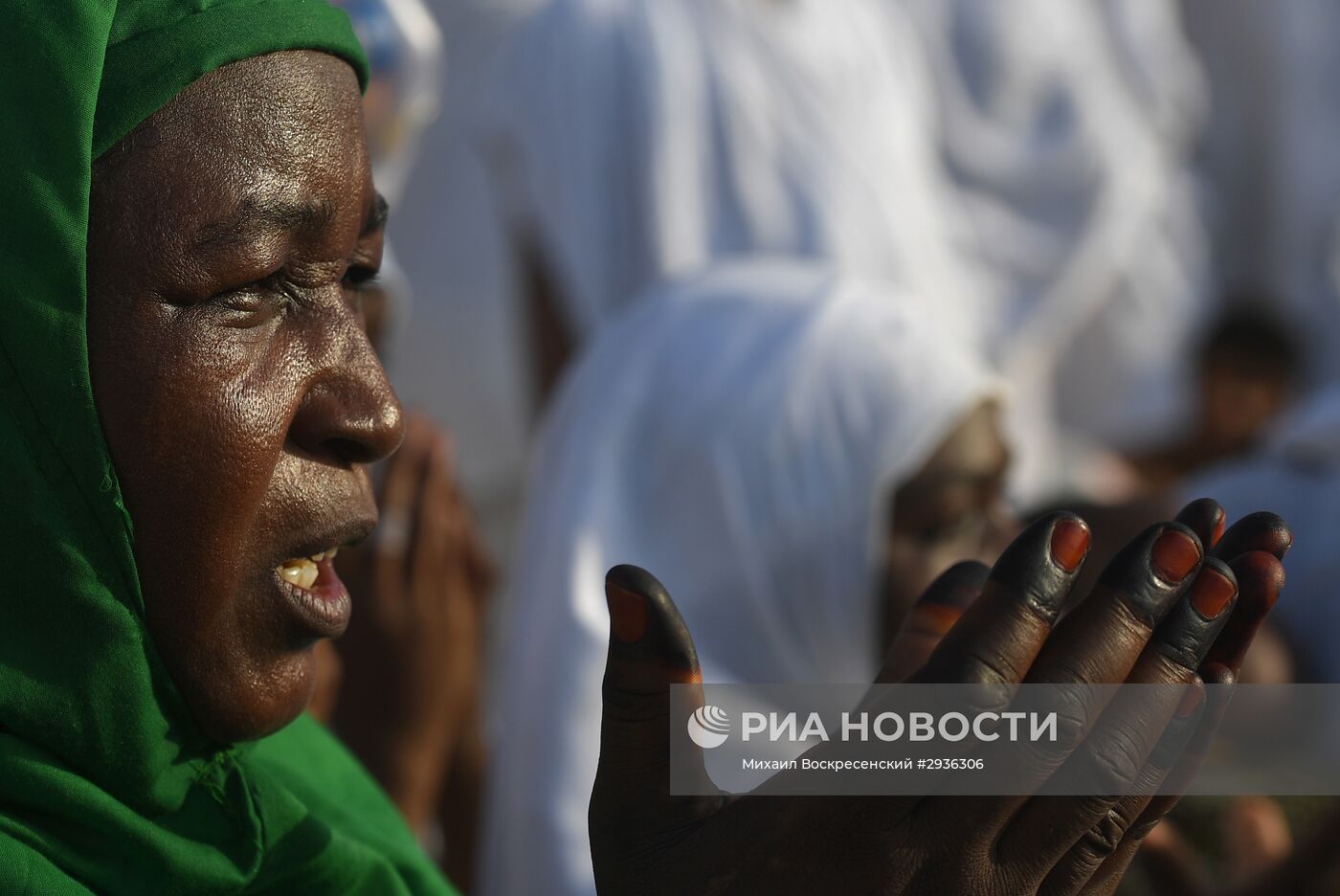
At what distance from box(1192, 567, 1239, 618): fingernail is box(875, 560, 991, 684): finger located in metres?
0.18

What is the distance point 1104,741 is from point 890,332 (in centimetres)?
148

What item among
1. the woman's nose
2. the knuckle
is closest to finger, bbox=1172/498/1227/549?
the knuckle

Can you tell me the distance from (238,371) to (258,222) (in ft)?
0.35

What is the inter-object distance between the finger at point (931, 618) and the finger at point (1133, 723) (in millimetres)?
165

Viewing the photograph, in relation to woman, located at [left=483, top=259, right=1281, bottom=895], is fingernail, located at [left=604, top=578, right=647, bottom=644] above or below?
above

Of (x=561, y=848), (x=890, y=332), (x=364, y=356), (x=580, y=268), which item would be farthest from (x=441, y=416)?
(x=364, y=356)

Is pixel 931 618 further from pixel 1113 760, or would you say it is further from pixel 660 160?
pixel 660 160

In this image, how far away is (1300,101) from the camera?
675 cm

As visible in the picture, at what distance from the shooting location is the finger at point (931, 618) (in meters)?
1.14

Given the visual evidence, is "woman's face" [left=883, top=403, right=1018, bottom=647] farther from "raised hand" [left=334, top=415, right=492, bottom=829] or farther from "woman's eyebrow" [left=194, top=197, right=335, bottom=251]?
"woman's eyebrow" [left=194, top=197, right=335, bottom=251]

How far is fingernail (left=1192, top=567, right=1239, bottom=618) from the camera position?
972 mm

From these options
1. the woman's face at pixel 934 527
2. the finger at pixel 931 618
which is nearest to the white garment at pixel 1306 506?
the woman's face at pixel 934 527

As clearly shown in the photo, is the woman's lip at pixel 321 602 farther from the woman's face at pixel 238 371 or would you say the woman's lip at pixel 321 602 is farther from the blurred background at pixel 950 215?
the blurred background at pixel 950 215

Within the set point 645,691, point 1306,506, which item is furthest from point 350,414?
point 1306,506
